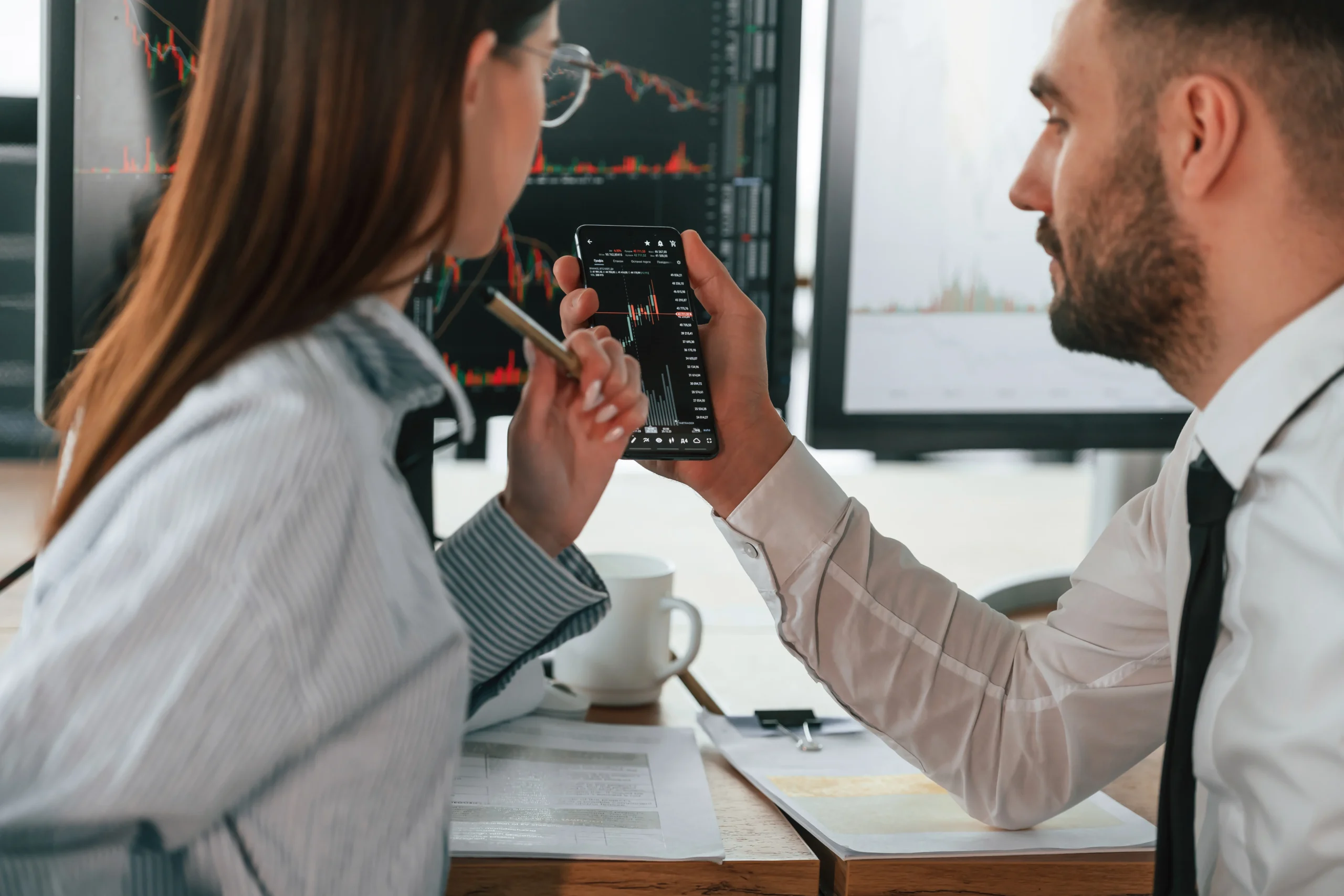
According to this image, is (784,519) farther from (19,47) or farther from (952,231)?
(19,47)

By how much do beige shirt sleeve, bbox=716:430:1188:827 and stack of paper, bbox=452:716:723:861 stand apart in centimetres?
13

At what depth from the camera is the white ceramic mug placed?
2.97ft

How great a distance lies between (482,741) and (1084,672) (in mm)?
416

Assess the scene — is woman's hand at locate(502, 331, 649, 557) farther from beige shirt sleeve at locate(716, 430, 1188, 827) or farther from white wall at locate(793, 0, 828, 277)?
white wall at locate(793, 0, 828, 277)

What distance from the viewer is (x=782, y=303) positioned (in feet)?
3.42

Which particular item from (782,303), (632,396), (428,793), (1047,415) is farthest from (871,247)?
(428,793)

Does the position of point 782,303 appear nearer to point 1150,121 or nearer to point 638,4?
point 638,4

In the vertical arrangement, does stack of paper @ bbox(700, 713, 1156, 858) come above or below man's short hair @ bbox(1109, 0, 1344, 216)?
below

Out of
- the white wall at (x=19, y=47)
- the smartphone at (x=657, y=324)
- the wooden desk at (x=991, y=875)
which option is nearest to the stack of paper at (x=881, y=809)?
the wooden desk at (x=991, y=875)

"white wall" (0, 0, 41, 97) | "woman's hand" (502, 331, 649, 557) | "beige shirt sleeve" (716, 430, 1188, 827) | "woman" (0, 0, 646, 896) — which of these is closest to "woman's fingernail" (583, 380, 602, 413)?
"woman's hand" (502, 331, 649, 557)

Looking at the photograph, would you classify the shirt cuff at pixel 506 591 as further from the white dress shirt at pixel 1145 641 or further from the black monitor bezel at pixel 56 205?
the black monitor bezel at pixel 56 205

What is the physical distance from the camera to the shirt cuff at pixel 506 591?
0.60 meters

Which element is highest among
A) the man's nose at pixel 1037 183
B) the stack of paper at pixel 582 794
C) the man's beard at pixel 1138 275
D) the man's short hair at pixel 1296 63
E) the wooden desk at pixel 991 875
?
the man's short hair at pixel 1296 63

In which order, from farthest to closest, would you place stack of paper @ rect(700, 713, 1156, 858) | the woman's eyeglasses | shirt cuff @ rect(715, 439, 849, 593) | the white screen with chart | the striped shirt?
1. the white screen with chart
2. the woman's eyeglasses
3. shirt cuff @ rect(715, 439, 849, 593)
4. stack of paper @ rect(700, 713, 1156, 858)
5. the striped shirt
